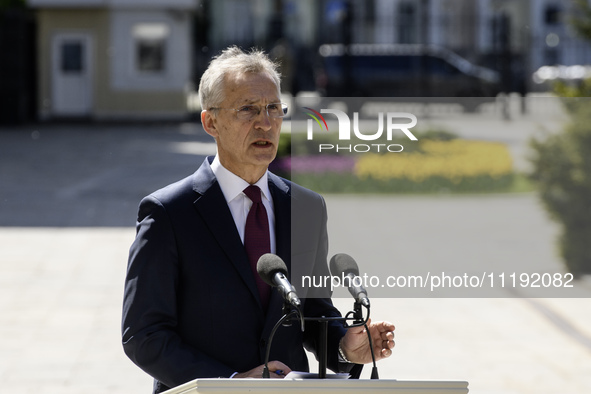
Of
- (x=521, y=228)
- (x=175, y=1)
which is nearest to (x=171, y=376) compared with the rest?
(x=521, y=228)

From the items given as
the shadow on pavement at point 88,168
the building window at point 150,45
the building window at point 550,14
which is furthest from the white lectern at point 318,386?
the building window at point 550,14

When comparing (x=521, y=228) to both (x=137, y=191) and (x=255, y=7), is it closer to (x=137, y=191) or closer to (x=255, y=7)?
(x=137, y=191)

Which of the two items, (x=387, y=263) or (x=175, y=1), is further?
(x=175, y=1)

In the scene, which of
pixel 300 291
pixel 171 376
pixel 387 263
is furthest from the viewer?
pixel 387 263

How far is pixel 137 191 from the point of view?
1602 centimetres

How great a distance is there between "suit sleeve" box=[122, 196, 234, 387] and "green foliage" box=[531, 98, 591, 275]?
6.91 m

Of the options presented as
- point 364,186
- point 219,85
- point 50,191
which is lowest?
point 50,191

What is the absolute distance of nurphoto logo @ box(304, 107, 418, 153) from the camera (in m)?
2.88

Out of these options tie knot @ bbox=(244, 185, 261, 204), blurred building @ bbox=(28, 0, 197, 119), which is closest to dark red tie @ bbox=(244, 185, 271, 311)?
tie knot @ bbox=(244, 185, 261, 204)

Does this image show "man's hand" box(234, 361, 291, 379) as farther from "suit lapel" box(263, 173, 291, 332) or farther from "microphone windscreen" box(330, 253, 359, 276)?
"microphone windscreen" box(330, 253, 359, 276)

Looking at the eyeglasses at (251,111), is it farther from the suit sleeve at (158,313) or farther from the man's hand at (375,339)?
the man's hand at (375,339)

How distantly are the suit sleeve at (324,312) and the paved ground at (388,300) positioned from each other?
3 cm

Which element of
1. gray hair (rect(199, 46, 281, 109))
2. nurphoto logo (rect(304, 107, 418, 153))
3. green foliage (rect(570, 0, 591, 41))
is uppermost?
green foliage (rect(570, 0, 591, 41))

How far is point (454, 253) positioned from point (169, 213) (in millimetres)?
967
